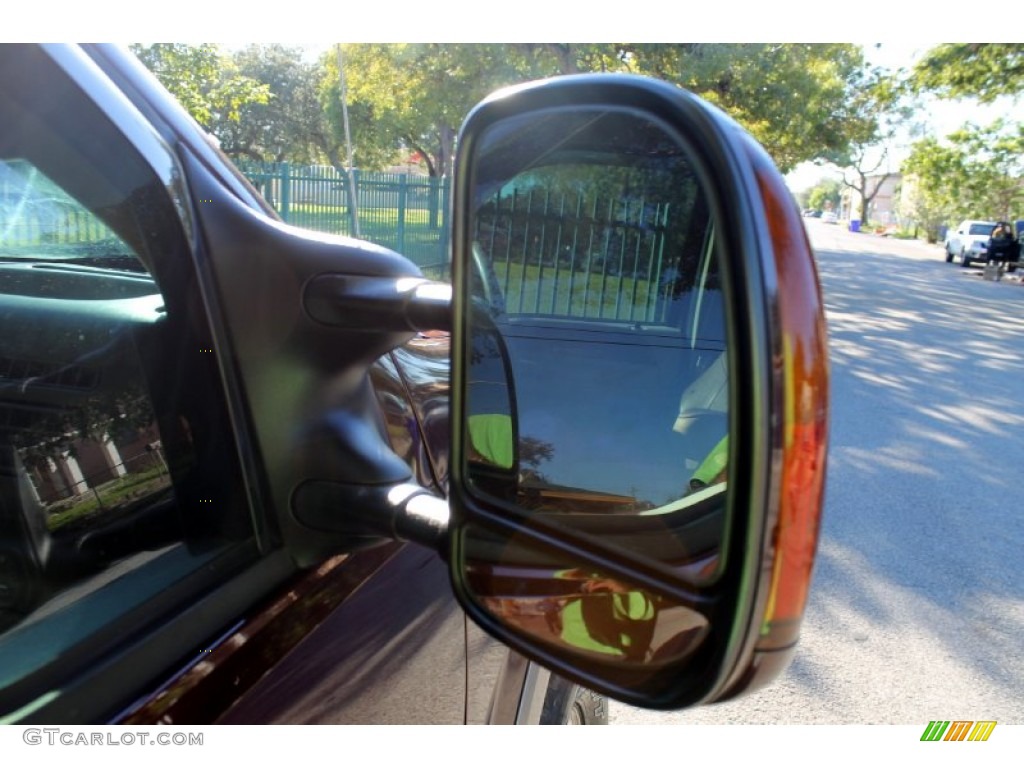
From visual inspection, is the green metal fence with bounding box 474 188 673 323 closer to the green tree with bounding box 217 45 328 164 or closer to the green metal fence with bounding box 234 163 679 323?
the green metal fence with bounding box 234 163 679 323

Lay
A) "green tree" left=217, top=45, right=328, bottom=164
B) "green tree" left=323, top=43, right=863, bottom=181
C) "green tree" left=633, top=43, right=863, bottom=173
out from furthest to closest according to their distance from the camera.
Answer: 1. "green tree" left=633, top=43, right=863, bottom=173
2. "green tree" left=323, top=43, right=863, bottom=181
3. "green tree" left=217, top=45, right=328, bottom=164

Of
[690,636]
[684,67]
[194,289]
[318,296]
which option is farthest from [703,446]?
[684,67]

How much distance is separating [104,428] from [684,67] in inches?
617

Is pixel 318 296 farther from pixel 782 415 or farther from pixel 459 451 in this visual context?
pixel 782 415

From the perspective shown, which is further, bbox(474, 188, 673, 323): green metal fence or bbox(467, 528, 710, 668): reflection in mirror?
bbox(474, 188, 673, 323): green metal fence

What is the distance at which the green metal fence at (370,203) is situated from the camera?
11062 mm

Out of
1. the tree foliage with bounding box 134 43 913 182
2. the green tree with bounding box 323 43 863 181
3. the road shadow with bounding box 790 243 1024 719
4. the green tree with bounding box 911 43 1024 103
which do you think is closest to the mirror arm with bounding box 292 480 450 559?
the road shadow with bounding box 790 243 1024 719

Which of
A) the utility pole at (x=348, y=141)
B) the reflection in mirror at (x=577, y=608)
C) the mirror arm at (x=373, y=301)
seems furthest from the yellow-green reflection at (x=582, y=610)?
the utility pole at (x=348, y=141)

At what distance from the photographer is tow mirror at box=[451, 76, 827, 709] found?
854mm

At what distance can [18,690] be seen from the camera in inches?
39.3

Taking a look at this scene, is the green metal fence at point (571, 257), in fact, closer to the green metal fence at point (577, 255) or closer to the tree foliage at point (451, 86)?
the green metal fence at point (577, 255)

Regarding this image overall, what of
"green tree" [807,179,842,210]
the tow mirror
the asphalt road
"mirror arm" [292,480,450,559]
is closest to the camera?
the tow mirror

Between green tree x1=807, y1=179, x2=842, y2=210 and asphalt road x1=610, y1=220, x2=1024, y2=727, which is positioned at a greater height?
asphalt road x1=610, y1=220, x2=1024, y2=727

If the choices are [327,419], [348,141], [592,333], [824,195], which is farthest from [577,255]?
[824,195]
